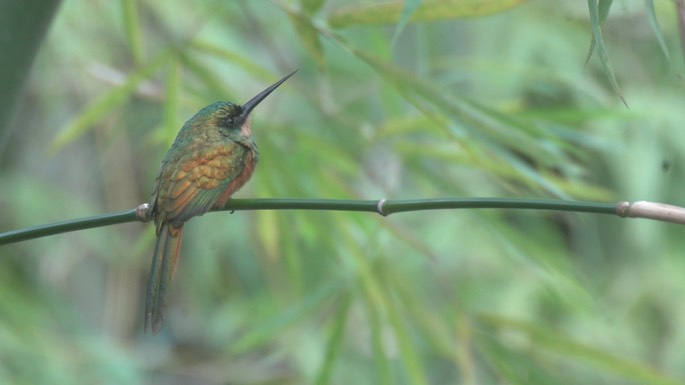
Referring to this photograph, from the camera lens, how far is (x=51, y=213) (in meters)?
3.56

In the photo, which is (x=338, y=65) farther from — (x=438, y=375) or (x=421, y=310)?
(x=438, y=375)

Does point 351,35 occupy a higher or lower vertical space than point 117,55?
lower

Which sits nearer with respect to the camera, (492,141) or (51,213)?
(492,141)

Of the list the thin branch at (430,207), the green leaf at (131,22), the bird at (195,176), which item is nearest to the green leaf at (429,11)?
the bird at (195,176)

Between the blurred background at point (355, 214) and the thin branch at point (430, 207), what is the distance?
0.88m

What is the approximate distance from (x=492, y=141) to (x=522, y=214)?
88.4 inches

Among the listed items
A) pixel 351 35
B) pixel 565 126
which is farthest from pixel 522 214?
pixel 565 126

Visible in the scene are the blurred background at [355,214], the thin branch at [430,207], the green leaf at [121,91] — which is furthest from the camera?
the blurred background at [355,214]

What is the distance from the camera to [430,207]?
99 centimetres

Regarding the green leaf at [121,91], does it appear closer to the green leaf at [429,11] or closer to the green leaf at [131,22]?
the green leaf at [131,22]

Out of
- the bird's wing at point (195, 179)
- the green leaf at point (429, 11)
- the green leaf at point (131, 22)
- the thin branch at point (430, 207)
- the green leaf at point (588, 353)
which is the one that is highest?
Result: the green leaf at point (131, 22)

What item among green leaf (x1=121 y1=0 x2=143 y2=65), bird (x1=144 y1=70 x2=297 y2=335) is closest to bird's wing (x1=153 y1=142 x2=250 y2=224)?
bird (x1=144 y1=70 x2=297 y2=335)

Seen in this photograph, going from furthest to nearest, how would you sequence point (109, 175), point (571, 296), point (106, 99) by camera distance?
point (109, 175) → point (571, 296) → point (106, 99)

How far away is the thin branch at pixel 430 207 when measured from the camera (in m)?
0.96
